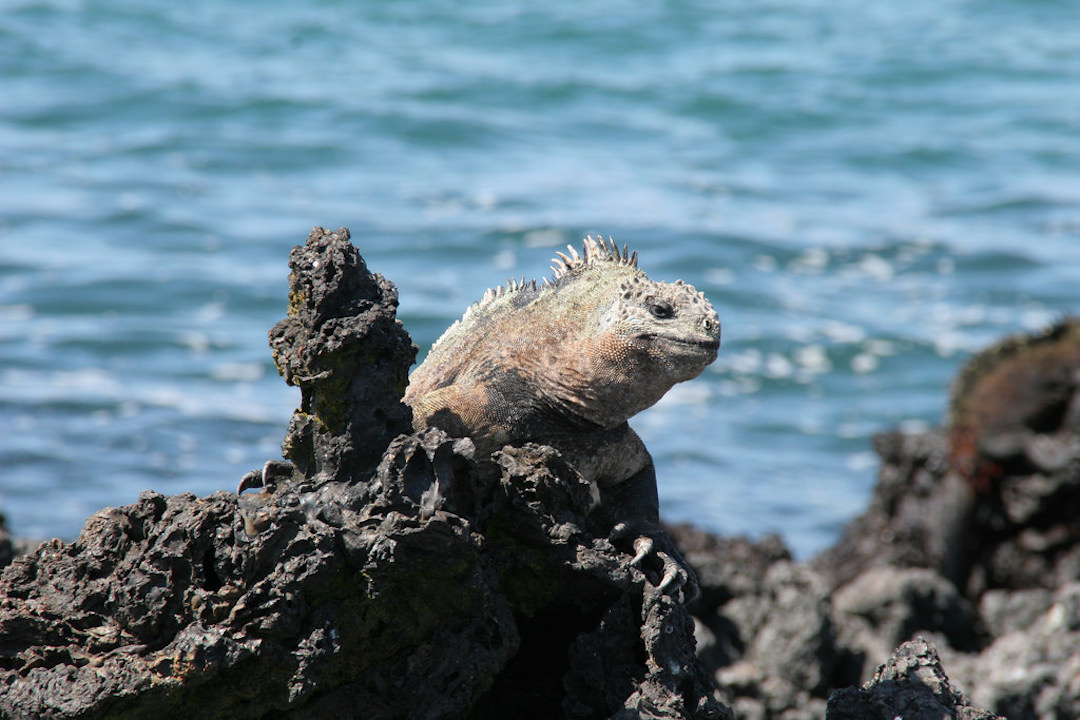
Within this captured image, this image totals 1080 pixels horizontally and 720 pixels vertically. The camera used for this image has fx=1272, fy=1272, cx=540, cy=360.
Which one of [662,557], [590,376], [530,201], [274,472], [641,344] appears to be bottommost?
[530,201]

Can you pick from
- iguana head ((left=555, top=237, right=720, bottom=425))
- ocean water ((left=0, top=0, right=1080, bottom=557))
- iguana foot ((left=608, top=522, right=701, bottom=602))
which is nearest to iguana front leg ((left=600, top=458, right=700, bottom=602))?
iguana foot ((left=608, top=522, right=701, bottom=602))

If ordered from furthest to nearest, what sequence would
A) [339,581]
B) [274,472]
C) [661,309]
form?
[661,309], [274,472], [339,581]

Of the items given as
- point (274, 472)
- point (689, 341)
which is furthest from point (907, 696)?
point (274, 472)

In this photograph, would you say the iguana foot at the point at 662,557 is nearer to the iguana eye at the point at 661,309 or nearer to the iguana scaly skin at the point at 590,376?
the iguana scaly skin at the point at 590,376

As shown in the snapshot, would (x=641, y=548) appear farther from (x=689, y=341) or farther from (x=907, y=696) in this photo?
(x=907, y=696)

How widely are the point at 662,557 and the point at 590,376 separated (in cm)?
56

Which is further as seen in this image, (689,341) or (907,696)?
(907,696)

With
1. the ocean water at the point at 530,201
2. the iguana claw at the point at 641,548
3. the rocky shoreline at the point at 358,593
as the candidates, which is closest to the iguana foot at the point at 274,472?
the rocky shoreline at the point at 358,593

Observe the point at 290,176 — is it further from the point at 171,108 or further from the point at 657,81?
the point at 657,81

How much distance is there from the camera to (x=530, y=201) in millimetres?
17125

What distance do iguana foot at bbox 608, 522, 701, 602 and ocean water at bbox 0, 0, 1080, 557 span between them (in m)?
6.51

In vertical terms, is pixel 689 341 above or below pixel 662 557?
above

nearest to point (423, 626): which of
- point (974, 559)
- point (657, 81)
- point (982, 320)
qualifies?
point (974, 559)

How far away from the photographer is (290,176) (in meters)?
17.9
